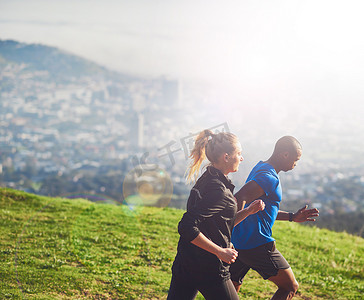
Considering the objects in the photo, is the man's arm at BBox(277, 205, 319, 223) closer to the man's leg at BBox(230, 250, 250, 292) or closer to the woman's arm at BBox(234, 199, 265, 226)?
the man's leg at BBox(230, 250, 250, 292)

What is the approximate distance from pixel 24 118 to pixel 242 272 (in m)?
114

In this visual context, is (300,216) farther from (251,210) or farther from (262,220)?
(251,210)

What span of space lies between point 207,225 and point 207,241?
0.17m

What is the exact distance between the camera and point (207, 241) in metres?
2.63

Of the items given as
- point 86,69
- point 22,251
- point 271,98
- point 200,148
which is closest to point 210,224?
point 200,148

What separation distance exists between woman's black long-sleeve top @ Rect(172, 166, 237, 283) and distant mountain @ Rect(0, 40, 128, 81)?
499 ft

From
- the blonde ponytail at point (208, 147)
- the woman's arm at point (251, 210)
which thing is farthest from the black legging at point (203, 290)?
the blonde ponytail at point (208, 147)

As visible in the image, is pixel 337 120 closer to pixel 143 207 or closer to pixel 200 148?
pixel 143 207

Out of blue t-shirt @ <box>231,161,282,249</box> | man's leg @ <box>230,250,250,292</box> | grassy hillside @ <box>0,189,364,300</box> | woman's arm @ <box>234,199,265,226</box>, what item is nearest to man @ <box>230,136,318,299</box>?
blue t-shirt @ <box>231,161,282,249</box>

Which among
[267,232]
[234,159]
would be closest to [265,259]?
[267,232]

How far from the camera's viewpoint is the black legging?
2768mm

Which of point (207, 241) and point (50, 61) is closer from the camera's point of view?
point (207, 241)

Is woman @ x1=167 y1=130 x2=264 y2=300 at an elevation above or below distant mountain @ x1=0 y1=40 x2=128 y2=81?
below

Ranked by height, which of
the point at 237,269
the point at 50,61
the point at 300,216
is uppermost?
the point at 50,61
